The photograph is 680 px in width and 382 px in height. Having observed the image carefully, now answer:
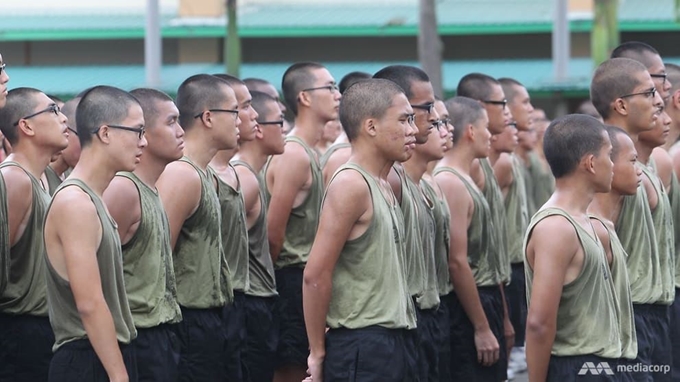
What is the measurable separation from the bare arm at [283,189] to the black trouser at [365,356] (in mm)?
2366

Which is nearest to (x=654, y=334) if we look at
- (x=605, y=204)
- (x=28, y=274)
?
(x=605, y=204)

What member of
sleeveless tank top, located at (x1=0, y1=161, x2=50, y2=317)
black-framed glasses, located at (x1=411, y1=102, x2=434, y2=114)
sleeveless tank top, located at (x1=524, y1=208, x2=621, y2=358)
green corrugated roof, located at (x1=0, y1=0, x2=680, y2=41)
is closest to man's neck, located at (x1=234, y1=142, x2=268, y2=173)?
black-framed glasses, located at (x1=411, y1=102, x2=434, y2=114)

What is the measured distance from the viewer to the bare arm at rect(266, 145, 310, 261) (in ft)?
29.5

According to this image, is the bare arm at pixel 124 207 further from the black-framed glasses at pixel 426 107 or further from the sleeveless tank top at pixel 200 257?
the black-framed glasses at pixel 426 107

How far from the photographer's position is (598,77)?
8.23 m

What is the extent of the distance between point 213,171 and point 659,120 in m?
2.65

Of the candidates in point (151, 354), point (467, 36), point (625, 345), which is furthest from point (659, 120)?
point (467, 36)

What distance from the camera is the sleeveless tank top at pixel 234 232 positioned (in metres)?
8.05

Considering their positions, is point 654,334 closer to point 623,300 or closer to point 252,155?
point 623,300

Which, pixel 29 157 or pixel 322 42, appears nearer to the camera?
pixel 29 157

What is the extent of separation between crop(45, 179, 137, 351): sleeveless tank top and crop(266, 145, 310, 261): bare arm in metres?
2.76

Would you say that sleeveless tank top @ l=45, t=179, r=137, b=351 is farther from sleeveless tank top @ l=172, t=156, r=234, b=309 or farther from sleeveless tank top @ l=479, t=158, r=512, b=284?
sleeveless tank top @ l=479, t=158, r=512, b=284

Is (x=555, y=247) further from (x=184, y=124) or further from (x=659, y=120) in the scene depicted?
(x=184, y=124)

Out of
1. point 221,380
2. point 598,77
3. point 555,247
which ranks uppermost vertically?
point 598,77
